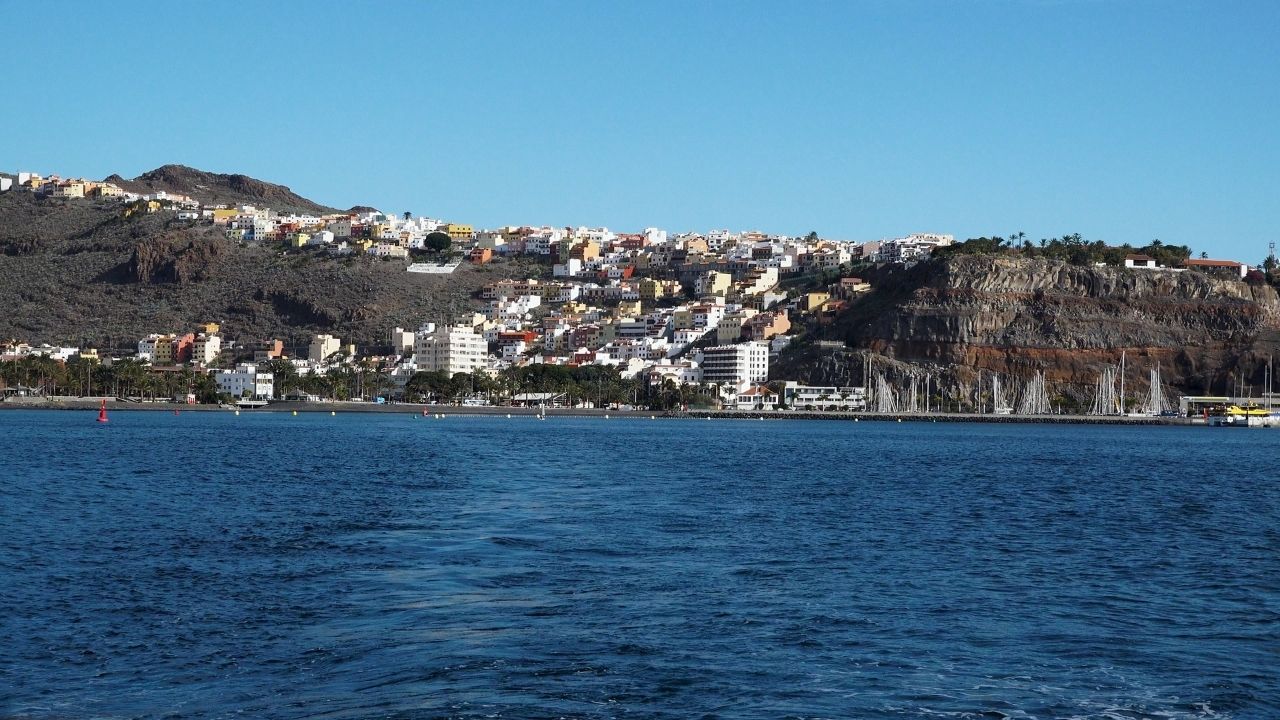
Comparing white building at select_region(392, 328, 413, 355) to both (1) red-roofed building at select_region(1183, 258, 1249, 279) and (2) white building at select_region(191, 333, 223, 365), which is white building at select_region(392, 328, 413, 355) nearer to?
(2) white building at select_region(191, 333, 223, 365)

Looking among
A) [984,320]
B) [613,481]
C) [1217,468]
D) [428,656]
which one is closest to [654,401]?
[984,320]

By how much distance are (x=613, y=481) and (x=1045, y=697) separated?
90.6 ft

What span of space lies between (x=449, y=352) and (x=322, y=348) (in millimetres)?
20629

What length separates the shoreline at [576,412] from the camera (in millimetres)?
135125

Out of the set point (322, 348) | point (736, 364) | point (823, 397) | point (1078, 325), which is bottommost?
point (823, 397)

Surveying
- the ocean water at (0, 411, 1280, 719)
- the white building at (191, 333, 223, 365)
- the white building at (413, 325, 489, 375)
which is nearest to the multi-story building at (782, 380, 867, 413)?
the white building at (413, 325, 489, 375)

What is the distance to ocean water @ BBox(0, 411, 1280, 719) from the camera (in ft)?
48.1

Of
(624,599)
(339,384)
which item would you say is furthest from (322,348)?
(624,599)

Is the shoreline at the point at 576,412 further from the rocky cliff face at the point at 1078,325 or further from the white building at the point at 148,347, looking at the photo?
the white building at the point at 148,347

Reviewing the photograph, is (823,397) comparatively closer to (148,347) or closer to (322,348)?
(322,348)

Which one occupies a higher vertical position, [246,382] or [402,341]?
[402,341]

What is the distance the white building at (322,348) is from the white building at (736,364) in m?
46.8

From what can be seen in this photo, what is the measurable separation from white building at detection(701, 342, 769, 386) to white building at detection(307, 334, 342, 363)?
46785 millimetres

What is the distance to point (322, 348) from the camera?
17862 centimetres
